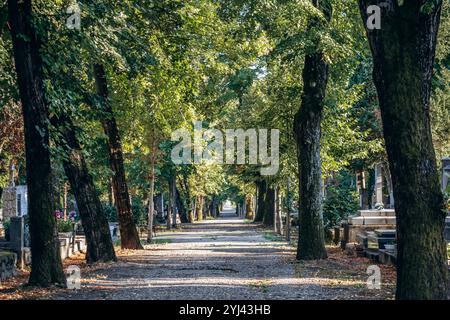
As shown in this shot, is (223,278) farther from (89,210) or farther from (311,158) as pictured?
(311,158)

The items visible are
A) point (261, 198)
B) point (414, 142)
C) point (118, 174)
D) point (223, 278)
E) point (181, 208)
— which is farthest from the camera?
point (181, 208)

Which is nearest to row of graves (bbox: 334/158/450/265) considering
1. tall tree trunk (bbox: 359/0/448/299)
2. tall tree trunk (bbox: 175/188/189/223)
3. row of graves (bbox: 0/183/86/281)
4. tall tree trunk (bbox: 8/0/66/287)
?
row of graves (bbox: 0/183/86/281)

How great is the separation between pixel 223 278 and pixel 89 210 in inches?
252

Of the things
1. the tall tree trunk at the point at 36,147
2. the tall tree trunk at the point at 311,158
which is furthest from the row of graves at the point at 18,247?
the tall tree trunk at the point at 311,158

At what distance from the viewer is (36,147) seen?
15.2m

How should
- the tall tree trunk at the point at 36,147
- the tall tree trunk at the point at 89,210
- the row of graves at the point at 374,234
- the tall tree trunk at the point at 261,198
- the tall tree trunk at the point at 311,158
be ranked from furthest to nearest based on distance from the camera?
1. the tall tree trunk at the point at 261,198
2. the tall tree trunk at the point at 311,158
3. the row of graves at the point at 374,234
4. the tall tree trunk at the point at 89,210
5. the tall tree trunk at the point at 36,147

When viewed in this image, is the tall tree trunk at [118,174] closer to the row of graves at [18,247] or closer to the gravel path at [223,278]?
the row of graves at [18,247]

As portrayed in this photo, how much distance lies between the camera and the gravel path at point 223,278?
1437cm

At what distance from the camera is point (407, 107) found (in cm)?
1100

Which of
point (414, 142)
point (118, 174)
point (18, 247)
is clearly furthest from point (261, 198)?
point (414, 142)

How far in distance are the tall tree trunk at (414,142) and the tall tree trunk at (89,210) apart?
480 inches

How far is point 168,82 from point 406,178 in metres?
15.0

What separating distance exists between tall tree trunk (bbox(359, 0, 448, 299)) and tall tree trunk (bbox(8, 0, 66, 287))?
22.7ft
